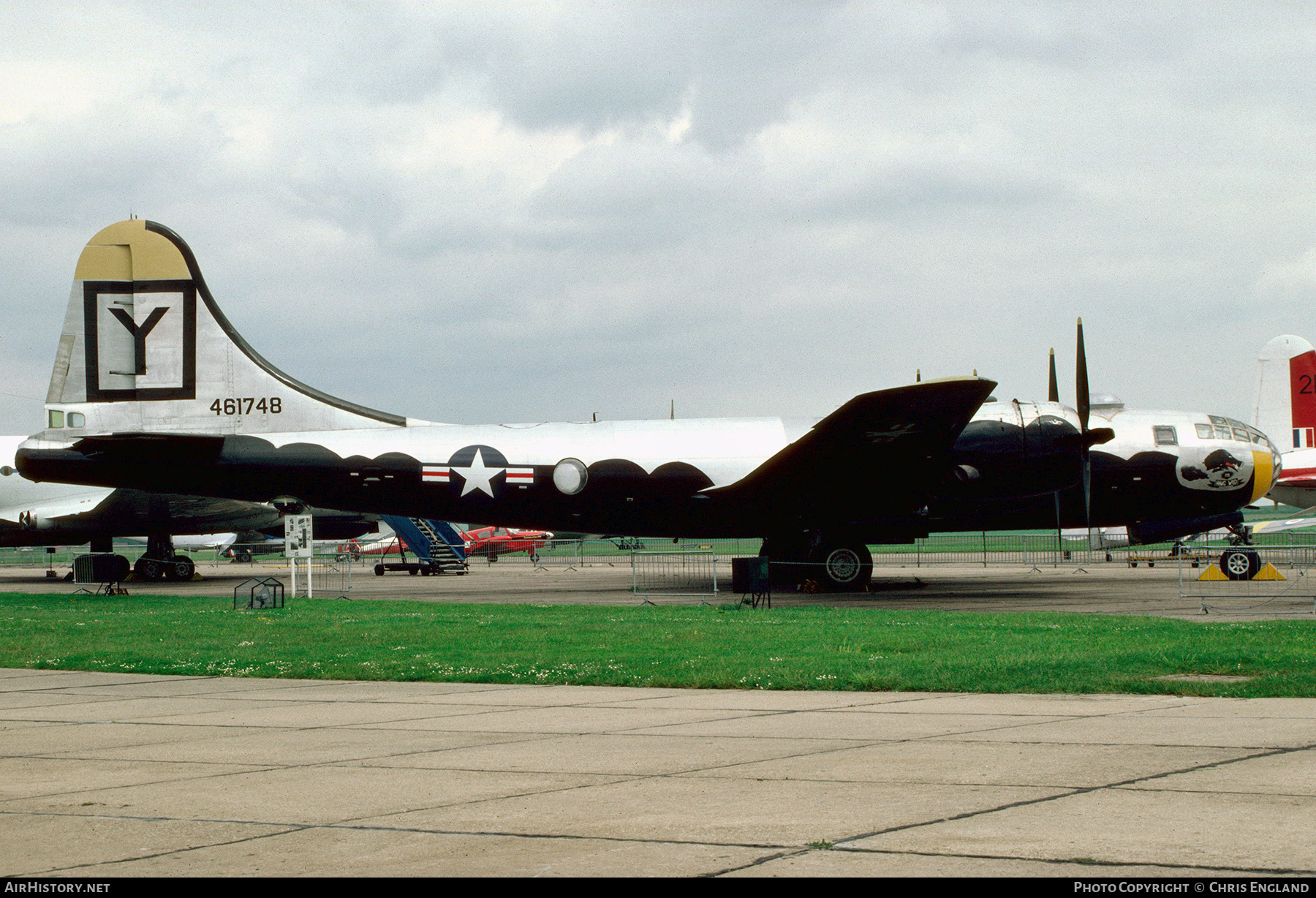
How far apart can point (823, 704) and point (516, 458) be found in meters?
17.7

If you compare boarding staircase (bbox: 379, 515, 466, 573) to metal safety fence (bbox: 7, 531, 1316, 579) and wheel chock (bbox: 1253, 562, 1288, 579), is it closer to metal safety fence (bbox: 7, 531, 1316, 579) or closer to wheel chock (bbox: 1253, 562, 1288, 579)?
metal safety fence (bbox: 7, 531, 1316, 579)

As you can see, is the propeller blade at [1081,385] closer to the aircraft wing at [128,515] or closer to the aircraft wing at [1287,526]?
the aircraft wing at [1287,526]

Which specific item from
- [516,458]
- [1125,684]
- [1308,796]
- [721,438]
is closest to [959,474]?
[721,438]

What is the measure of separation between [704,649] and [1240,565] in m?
20.7

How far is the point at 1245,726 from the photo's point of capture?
812cm

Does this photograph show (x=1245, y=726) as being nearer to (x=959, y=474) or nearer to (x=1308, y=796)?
(x=1308, y=796)

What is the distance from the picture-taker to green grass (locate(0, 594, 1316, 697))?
1132 centimetres

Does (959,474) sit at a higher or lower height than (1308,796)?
higher

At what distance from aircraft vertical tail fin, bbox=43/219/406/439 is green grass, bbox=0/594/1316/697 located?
6.66m

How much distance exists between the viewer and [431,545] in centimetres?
4531

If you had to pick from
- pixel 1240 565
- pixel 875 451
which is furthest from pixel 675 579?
pixel 1240 565

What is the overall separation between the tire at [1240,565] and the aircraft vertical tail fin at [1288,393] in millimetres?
16804

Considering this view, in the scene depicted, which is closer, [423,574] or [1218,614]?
[1218,614]

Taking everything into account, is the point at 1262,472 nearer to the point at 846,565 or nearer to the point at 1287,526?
the point at 846,565
